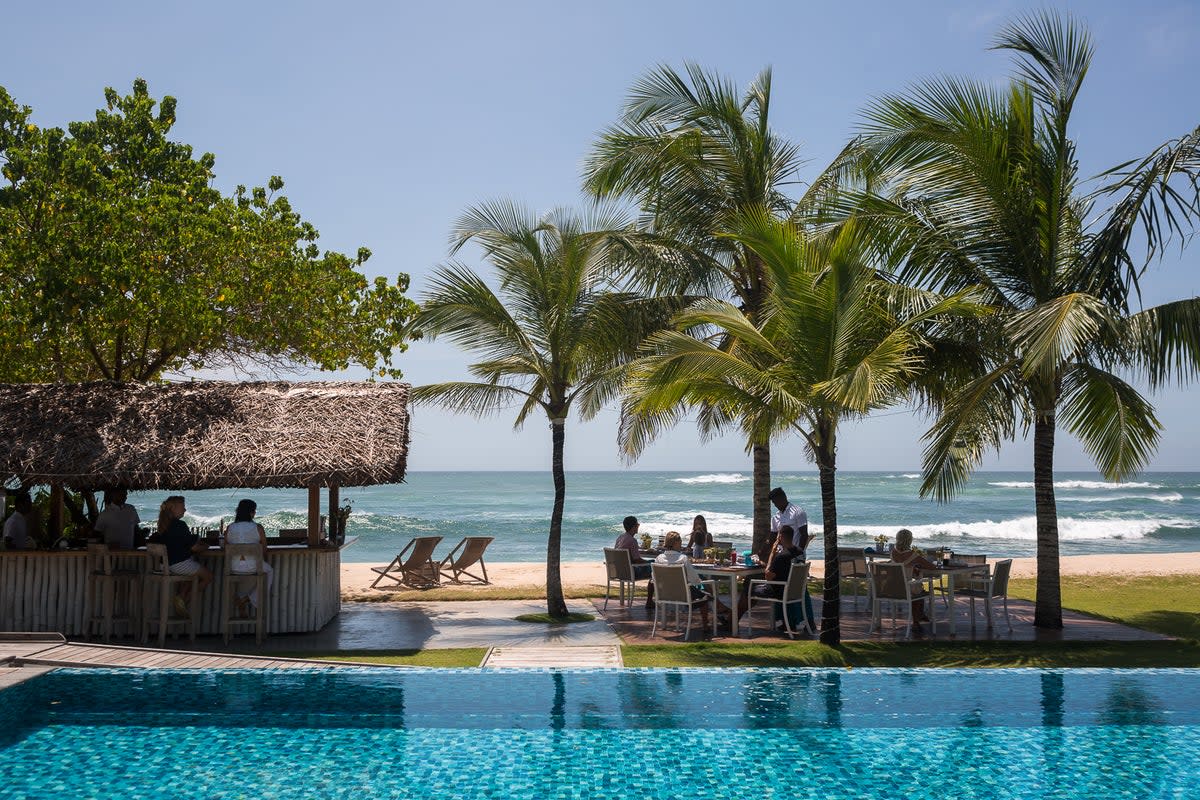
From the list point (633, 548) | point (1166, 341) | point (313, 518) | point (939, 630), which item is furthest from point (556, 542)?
point (1166, 341)

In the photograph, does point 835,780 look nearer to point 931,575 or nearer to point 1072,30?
point 931,575

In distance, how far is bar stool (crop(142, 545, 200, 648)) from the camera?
31.7ft

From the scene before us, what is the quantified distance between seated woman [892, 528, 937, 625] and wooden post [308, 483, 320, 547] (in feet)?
21.0

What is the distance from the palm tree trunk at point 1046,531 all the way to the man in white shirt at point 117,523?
9.96 m

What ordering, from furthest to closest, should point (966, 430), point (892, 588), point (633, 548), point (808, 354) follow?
point (966, 430) < point (633, 548) < point (892, 588) < point (808, 354)

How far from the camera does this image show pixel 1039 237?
10.0 m

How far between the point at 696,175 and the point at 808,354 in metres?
5.22

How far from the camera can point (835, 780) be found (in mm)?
6098

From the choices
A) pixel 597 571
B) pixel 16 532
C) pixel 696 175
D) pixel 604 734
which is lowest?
pixel 597 571

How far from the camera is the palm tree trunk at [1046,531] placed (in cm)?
1038

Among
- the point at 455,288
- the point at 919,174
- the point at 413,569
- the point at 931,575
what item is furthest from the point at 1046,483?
the point at 413,569

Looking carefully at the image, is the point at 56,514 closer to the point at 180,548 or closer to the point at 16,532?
the point at 16,532

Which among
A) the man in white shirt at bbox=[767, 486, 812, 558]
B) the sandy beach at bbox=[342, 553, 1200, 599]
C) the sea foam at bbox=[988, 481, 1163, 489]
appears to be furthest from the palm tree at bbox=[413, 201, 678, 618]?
the sea foam at bbox=[988, 481, 1163, 489]

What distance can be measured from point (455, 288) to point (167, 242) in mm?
3931
